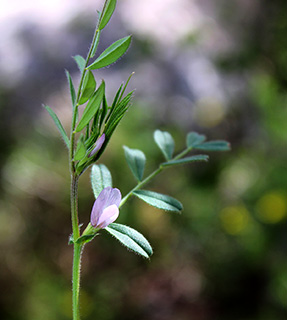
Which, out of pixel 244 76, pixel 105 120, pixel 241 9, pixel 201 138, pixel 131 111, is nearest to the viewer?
pixel 105 120

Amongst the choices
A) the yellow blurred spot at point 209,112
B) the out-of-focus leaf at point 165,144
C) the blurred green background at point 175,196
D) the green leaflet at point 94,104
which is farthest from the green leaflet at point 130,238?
the yellow blurred spot at point 209,112

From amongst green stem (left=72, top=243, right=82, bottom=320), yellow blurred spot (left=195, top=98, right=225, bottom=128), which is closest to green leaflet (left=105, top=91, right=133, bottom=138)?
green stem (left=72, top=243, right=82, bottom=320)

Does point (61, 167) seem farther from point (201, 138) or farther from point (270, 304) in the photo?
point (201, 138)

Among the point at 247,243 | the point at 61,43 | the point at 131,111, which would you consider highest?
the point at 61,43

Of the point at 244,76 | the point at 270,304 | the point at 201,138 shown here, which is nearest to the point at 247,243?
the point at 270,304

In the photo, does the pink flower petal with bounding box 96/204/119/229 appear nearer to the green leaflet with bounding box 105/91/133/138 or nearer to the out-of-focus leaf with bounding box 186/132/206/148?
the green leaflet with bounding box 105/91/133/138

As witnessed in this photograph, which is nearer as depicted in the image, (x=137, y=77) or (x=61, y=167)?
(x=61, y=167)
